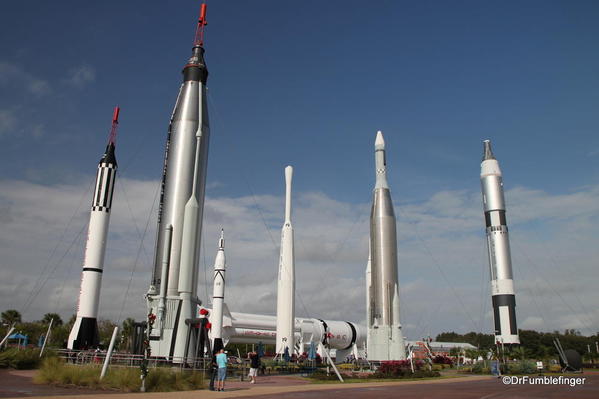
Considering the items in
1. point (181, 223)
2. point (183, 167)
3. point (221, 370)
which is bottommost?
point (221, 370)

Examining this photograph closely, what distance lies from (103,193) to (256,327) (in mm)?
23015

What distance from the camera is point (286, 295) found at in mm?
35625

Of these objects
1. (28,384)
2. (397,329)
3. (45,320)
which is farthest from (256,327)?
(45,320)

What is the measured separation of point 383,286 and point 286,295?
284 inches

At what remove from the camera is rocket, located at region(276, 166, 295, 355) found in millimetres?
35219

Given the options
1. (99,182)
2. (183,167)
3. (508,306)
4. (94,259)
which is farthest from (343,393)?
(508,306)

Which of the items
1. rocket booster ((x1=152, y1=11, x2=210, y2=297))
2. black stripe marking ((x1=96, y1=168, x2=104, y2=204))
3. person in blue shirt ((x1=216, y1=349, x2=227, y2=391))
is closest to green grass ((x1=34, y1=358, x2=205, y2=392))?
person in blue shirt ((x1=216, y1=349, x2=227, y2=391))

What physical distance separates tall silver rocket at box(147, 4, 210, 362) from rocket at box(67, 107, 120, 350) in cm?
627

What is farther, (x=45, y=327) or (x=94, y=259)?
(x=45, y=327)

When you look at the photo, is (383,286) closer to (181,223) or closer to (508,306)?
(508,306)

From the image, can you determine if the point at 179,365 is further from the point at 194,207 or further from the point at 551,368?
the point at 551,368

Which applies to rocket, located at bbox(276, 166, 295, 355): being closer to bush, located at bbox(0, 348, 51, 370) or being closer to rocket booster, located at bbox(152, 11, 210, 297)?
rocket booster, located at bbox(152, 11, 210, 297)

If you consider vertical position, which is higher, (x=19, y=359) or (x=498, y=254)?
(x=498, y=254)

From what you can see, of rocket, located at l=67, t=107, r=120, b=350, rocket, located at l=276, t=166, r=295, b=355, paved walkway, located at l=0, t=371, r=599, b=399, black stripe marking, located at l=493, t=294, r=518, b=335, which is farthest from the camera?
black stripe marking, located at l=493, t=294, r=518, b=335
